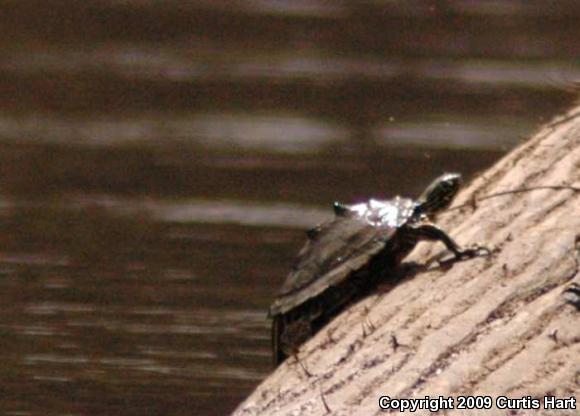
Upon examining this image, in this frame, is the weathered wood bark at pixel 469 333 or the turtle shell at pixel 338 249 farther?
the turtle shell at pixel 338 249

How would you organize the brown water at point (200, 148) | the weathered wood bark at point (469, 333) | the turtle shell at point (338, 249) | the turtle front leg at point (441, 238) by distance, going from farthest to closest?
the brown water at point (200, 148) → the turtle shell at point (338, 249) → the turtle front leg at point (441, 238) → the weathered wood bark at point (469, 333)

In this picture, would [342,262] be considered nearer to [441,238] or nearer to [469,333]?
[441,238]

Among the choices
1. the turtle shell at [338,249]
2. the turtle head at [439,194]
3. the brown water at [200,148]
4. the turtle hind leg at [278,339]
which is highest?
the brown water at [200,148]

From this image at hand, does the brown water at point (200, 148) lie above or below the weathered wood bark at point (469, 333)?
above

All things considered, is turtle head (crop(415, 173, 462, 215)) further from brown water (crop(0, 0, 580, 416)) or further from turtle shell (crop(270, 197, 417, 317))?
brown water (crop(0, 0, 580, 416))

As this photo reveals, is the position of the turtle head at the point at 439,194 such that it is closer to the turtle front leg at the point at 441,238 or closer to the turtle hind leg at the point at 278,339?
the turtle front leg at the point at 441,238

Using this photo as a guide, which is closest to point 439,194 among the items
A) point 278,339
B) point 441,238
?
point 441,238

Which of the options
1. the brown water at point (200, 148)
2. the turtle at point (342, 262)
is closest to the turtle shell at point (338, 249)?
the turtle at point (342, 262)
